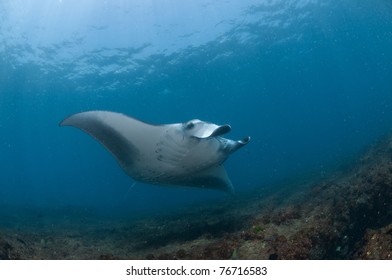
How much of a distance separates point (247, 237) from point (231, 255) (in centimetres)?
63

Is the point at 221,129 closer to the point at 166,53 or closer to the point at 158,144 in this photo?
the point at 158,144

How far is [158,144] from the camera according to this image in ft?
17.3

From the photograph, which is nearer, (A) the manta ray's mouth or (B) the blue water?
(A) the manta ray's mouth

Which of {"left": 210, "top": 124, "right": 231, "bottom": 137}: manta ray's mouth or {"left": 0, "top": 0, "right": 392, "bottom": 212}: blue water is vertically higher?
{"left": 0, "top": 0, "right": 392, "bottom": 212}: blue water

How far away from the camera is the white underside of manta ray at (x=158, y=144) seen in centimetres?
495

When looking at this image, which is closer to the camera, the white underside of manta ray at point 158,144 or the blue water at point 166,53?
the white underside of manta ray at point 158,144

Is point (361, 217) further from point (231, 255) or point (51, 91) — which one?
point (51, 91)

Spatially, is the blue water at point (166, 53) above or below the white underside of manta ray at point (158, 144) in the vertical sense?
above

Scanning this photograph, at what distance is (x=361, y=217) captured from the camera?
16.1ft

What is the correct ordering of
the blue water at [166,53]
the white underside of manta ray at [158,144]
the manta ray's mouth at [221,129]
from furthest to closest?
the blue water at [166,53], the white underside of manta ray at [158,144], the manta ray's mouth at [221,129]

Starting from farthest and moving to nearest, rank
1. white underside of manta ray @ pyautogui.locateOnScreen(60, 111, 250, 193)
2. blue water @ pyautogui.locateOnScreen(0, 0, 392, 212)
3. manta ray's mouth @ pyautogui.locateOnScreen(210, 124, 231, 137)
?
1. blue water @ pyautogui.locateOnScreen(0, 0, 392, 212)
2. white underside of manta ray @ pyautogui.locateOnScreen(60, 111, 250, 193)
3. manta ray's mouth @ pyautogui.locateOnScreen(210, 124, 231, 137)

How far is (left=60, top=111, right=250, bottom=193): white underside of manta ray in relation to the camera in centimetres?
495

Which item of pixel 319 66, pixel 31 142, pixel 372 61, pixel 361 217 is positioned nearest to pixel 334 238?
pixel 361 217
